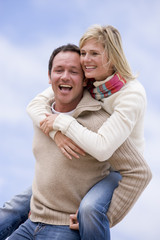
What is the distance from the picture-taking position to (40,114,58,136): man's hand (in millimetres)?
3110

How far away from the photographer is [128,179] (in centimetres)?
302

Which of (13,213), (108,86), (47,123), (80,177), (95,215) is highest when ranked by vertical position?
(108,86)

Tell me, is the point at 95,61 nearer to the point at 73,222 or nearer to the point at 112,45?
the point at 112,45

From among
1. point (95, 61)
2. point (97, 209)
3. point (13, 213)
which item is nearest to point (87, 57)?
point (95, 61)

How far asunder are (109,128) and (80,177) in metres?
0.53

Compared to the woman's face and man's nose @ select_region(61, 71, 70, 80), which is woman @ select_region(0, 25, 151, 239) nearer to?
the woman's face

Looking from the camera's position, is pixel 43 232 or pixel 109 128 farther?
pixel 43 232

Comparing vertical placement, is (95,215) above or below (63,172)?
below

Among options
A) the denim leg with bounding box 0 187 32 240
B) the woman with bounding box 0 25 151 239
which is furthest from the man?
the denim leg with bounding box 0 187 32 240

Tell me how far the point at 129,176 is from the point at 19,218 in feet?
3.87

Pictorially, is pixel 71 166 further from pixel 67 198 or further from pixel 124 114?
pixel 124 114

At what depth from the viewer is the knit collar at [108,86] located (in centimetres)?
309

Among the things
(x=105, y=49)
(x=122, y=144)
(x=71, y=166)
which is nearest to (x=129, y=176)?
(x=122, y=144)

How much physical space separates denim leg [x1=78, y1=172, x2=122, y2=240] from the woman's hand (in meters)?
0.33
